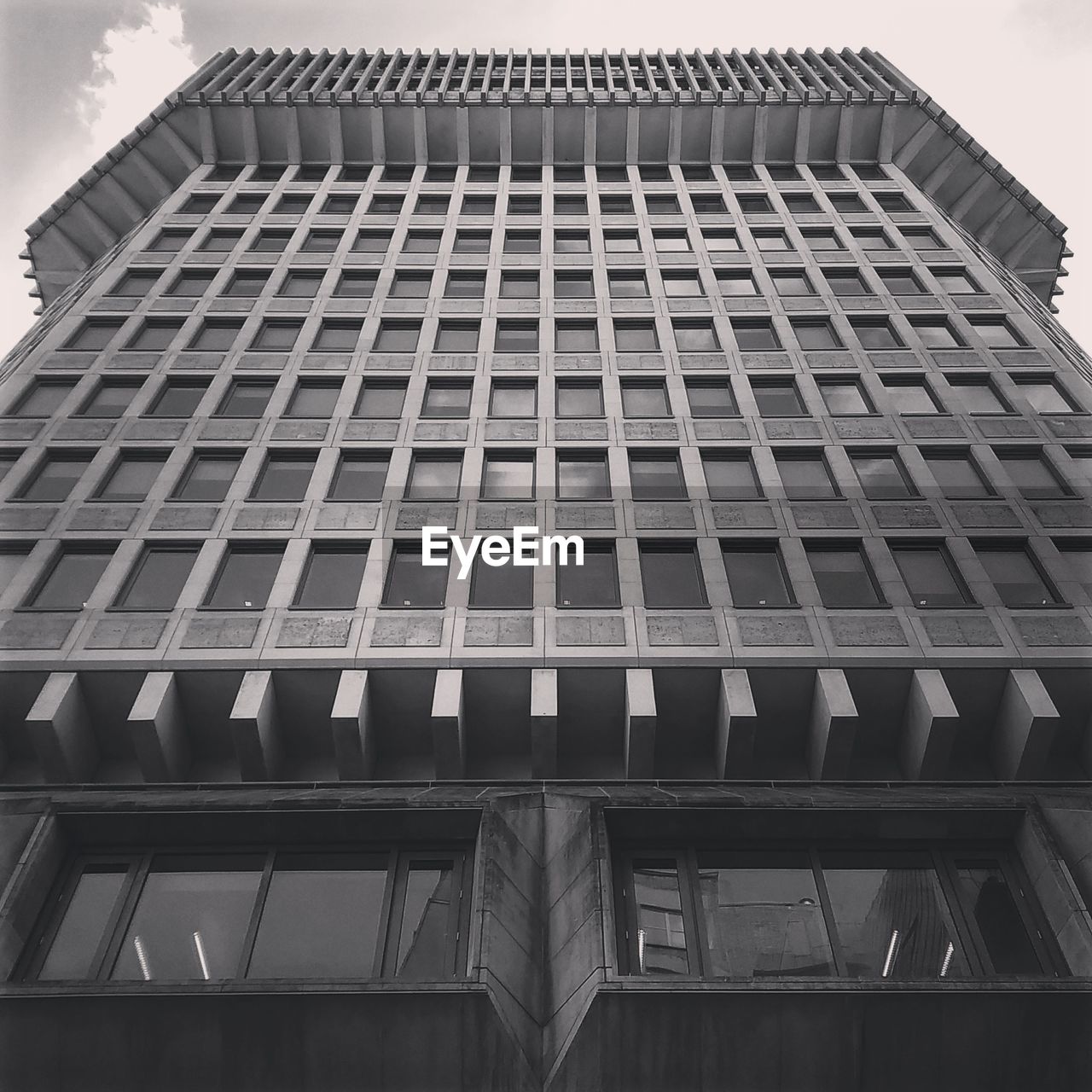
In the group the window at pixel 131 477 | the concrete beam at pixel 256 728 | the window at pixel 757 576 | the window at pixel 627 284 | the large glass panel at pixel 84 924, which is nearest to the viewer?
the large glass panel at pixel 84 924

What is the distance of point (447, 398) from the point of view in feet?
84.0

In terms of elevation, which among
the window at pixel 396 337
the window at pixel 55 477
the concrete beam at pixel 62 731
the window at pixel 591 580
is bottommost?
the concrete beam at pixel 62 731

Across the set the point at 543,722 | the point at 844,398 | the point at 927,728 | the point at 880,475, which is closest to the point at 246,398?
the point at 543,722

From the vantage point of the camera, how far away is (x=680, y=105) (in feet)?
132

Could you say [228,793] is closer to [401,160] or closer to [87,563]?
[87,563]

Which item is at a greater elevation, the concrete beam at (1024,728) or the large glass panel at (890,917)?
the concrete beam at (1024,728)

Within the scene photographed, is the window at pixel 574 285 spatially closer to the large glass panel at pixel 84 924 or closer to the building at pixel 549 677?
the building at pixel 549 677

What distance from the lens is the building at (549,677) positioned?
43.5ft

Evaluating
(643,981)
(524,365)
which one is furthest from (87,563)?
(643,981)

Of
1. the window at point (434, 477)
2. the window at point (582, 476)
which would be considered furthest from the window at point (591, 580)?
the window at point (434, 477)

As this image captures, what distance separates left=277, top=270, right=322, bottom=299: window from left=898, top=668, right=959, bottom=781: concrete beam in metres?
20.0

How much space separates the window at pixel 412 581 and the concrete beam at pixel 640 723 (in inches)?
165

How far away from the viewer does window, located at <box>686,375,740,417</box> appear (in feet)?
82.2

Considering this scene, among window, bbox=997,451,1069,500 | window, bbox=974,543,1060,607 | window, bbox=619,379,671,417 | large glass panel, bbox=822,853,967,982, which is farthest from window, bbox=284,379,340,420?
window, bbox=997,451,1069,500
